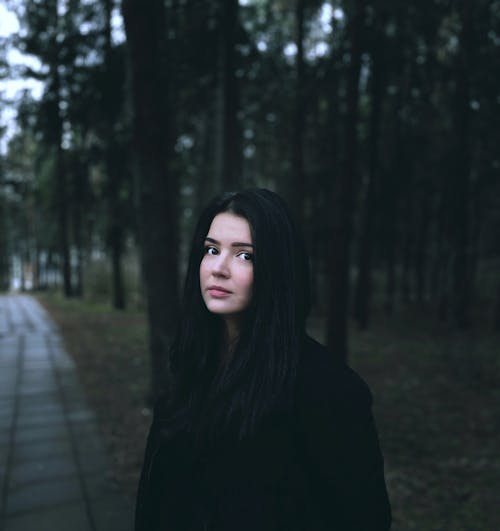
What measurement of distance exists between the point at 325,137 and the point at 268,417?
45.4 ft

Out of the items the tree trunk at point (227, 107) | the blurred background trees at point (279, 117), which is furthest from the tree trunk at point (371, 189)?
the tree trunk at point (227, 107)

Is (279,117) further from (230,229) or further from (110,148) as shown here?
(230,229)

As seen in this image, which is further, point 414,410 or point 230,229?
point 414,410

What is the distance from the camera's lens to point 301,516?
1557 millimetres

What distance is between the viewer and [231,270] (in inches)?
64.6

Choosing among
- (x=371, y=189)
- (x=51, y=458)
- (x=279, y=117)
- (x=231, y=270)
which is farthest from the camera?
(x=279, y=117)

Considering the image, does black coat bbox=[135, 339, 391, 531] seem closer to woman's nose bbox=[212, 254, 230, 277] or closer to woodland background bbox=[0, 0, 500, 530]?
woman's nose bbox=[212, 254, 230, 277]

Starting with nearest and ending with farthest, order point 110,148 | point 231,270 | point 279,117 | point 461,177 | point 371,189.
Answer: point 231,270, point 110,148, point 461,177, point 371,189, point 279,117

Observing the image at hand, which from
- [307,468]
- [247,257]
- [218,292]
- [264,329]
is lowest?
[307,468]

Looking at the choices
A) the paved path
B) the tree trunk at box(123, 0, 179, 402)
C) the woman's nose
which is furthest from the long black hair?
the tree trunk at box(123, 0, 179, 402)

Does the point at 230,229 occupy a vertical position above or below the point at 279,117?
below

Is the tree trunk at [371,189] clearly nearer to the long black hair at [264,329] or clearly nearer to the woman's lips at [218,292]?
the long black hair at [264,329]

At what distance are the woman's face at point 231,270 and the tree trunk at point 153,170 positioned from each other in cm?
391

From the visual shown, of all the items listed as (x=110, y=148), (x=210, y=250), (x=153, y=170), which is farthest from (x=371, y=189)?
(x=210, y=250)
